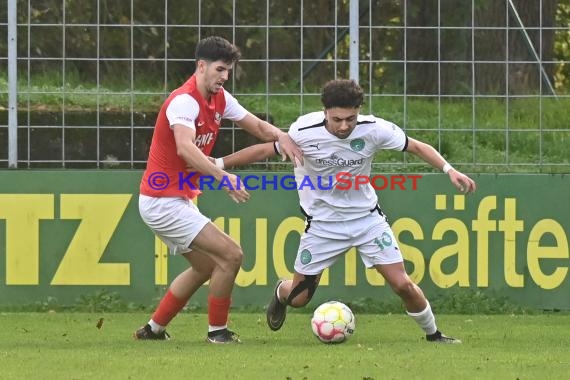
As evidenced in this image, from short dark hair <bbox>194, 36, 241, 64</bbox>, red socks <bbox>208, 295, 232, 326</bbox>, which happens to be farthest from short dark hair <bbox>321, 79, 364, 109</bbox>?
red socks <bbox>208, 295, 232, 326</bbox>

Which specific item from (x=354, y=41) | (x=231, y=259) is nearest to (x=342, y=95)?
(x=231, y=259)

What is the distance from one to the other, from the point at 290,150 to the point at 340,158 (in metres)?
0.36

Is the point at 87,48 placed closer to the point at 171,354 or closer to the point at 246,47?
the point at 246,47

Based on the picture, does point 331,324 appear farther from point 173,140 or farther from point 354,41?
point 354,41

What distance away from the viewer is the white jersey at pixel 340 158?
1043cm

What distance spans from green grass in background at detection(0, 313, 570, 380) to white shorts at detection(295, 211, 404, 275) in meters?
0.55

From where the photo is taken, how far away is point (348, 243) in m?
10.6

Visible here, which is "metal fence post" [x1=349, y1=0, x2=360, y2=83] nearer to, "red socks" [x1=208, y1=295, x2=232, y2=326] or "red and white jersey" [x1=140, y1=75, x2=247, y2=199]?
"red and white jersey" [x1=140, y1=75, x2=247, y2=199]

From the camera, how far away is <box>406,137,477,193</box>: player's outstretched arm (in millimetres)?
9922

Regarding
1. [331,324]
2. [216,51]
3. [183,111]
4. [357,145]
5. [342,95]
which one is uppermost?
[216,51]

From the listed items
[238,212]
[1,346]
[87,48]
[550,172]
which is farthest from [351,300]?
[1,346]

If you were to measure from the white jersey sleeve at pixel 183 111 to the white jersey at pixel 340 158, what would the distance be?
77 cm

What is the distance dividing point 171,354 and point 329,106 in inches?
79.3

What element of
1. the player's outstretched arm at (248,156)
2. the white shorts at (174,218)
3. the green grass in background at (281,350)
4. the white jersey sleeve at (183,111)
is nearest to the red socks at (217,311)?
the green grass in background at (281,350)
